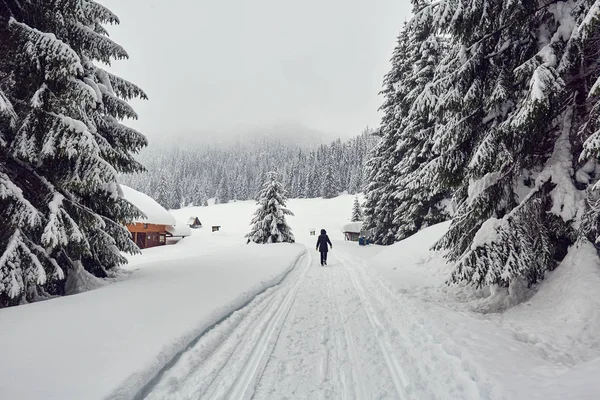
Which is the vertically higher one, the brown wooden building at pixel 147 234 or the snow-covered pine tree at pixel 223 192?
the snow-covered pine tree at pixel 223 192

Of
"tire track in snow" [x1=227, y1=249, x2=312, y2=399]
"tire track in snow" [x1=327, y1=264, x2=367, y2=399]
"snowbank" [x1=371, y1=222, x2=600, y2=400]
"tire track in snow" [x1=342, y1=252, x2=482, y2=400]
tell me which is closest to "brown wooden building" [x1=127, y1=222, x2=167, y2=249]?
"tire track in snow" [x1=227, y1=249, x2=312, y2=399]

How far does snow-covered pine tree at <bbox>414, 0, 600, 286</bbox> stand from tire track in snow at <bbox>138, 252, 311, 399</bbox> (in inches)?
158

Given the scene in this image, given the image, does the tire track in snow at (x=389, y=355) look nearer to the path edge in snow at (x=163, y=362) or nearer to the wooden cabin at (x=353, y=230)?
the path edge in snow at (x=163, y=362)

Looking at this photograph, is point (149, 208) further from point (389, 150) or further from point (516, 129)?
point (516, 129)

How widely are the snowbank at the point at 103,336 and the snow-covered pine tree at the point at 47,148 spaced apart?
42.7 inches

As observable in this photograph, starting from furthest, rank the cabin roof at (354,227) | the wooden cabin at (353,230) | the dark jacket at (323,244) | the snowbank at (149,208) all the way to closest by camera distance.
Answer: the wooden cabin at (353,230) < the cabin roof at (354,227) < the snowbank at (149,208) < the dark jacket at (323,244)

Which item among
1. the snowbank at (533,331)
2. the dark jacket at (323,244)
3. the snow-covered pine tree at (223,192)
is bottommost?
the snowbank at (533,331)

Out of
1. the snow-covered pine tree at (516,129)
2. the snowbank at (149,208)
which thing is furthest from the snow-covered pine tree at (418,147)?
the snowbank at (149,208)

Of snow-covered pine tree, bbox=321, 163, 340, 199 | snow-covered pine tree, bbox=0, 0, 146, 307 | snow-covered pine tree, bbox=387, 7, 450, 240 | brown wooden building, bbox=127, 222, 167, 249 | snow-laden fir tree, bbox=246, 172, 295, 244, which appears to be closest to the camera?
snow-covered pine tree, bbox=0, 0, 146, 307

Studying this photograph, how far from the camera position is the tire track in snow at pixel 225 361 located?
3.07 meters

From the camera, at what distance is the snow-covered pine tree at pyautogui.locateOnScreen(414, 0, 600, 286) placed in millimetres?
5012

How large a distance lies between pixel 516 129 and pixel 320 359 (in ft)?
16.6

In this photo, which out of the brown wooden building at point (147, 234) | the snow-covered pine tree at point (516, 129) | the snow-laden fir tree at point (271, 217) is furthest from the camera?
the brown wooden building at point (147, 234)

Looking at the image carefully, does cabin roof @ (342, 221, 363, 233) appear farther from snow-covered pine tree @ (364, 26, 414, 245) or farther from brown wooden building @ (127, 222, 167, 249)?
brown wooden building @ (127, 222, 167, 249)
